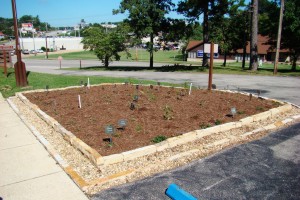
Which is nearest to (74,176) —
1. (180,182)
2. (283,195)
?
(180,182)

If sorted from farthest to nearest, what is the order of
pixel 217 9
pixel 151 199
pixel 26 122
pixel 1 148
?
pixel 217 9
pixel 26 122
pixel 1 148
pixel 151 199

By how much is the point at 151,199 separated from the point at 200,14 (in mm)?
25110

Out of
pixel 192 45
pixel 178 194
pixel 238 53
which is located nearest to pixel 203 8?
pixel 178 194

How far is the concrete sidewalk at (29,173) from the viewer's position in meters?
4.45

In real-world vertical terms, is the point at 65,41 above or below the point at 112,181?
above

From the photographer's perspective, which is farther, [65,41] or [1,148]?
[65,41]

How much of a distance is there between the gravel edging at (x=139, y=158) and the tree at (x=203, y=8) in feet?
65.4

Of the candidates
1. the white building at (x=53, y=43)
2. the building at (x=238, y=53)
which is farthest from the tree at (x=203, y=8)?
the white building at (x=53, y=43)

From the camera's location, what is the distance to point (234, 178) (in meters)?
4.90

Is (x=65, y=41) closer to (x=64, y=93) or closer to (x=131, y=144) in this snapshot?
(x=64, y=93)

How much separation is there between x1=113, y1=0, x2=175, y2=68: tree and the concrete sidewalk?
2047 centimetres

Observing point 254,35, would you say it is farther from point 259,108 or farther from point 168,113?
point 168,113

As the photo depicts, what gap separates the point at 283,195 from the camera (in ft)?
14.4

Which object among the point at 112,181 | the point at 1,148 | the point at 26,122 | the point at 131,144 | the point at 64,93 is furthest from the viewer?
the point at 64,93
